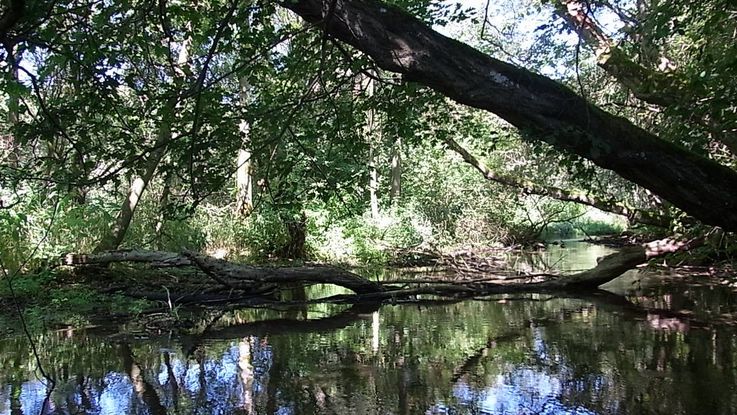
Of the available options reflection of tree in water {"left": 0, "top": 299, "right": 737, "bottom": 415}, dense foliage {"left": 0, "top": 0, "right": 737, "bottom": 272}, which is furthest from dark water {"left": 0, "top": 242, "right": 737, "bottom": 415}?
dense foliage {"left": 0, "top": 0, "right": 737, "bottom": 272}

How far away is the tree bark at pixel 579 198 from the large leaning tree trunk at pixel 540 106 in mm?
5626

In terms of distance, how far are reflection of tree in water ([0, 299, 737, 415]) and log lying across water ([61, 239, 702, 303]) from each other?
1429 millimetres

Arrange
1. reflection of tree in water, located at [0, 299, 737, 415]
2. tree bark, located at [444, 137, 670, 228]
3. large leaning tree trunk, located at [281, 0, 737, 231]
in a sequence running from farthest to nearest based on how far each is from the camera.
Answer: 1. tree bark, located at [444, 137, 670, 228]
2. large leaning tree trunk, located at [281, 0, 737, 231]
3. reflection of tree in water, located at [0, 299, 737, 415]

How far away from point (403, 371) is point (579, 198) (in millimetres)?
7570

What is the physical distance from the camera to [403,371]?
512 centimetres

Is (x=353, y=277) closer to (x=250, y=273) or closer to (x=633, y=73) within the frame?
(x=250, y=273)

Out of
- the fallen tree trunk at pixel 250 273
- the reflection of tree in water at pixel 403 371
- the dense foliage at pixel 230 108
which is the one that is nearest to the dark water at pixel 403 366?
the reflection of tree in water at pixel 403 371

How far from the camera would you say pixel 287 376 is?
16.4 feet

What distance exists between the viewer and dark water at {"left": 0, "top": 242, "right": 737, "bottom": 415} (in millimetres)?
4281

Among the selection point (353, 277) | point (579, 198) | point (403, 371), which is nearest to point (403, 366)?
point (403, 371)

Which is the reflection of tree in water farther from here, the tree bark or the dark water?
the tree bark

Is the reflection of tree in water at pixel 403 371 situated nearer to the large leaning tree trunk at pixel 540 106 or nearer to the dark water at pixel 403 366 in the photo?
the dark water at pixel 403 366

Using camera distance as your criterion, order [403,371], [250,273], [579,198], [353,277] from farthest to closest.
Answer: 1. [579,198]
2. [353,277]
3. [250,273]
4. [403,371]

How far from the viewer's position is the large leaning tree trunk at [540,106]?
14.6 ft
